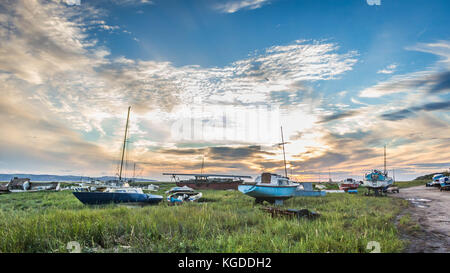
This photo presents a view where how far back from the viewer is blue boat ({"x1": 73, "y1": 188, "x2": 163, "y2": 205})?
828 inches

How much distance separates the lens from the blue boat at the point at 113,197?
21.0 m

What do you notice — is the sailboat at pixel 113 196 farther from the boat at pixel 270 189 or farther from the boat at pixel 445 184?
the boat at pixel 445 184

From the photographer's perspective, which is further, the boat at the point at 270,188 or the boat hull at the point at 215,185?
the boat hull at the point at 215,185

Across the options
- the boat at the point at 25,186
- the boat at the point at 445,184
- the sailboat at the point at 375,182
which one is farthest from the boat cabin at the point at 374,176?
the boat at the point at 25,186

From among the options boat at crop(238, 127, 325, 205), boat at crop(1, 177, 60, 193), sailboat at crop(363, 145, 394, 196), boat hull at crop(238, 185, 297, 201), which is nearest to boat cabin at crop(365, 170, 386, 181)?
sailboat at crop(363, 145, 394, 196)

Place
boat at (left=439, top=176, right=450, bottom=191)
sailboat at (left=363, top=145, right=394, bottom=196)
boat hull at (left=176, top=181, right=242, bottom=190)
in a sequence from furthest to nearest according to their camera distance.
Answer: boat hull at (left=176, top=181, right=242, bottom=190)
boat at (left=439, top=176, right=450, bottom=191)
sailboat at (left=363, top=145, right=394, bottom=196)

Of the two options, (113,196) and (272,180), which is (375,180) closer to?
(272,180)

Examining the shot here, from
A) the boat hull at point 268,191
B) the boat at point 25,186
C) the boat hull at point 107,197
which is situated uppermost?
the boat hull at point 268,191

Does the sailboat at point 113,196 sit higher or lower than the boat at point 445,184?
lower

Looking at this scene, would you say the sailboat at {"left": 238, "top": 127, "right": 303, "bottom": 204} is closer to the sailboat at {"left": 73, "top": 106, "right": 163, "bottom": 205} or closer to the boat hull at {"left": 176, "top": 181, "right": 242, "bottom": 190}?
the sailboat at {"left": 73, "top": 106, "right": 163, "bottom": 205}

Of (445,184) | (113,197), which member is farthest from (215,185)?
(445,184)
